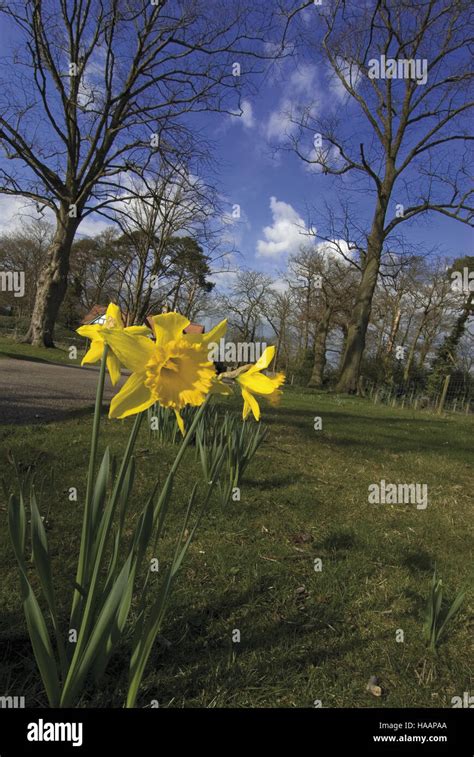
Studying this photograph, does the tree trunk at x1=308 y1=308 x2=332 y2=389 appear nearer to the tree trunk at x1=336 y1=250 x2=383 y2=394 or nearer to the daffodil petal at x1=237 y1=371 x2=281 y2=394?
the tree trunk at x1=336 y1=250 x2=383 y2=394

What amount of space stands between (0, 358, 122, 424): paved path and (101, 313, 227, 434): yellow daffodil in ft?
11.8

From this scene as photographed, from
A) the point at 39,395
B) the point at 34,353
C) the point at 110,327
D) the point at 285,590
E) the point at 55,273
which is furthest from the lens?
the point at 55,273

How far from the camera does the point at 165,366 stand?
3.11 ft

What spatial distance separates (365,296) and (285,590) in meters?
13.8

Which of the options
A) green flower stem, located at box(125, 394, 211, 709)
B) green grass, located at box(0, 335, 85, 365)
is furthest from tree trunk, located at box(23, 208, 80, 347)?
green flower stem, located at box(125, 394, 211, 709)

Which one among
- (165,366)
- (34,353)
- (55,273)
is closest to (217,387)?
(165,366)

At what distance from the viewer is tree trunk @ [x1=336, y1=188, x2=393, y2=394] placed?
46.1ft

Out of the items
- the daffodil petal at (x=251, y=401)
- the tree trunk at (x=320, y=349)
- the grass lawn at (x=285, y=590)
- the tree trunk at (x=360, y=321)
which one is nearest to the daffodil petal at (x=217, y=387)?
the daffodil petal at (x=251, y=401)

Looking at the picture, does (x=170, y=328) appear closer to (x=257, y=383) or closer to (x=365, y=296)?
(x=257, y=383)
